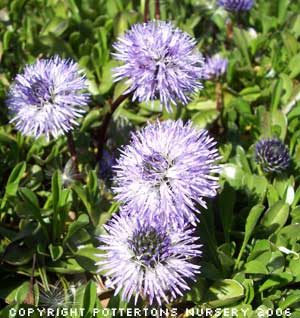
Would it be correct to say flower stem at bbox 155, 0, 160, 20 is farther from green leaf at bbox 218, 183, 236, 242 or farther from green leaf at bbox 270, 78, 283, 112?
green leaf at bbox 218, 183, 236, 242

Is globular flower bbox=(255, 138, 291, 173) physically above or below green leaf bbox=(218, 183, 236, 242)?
above

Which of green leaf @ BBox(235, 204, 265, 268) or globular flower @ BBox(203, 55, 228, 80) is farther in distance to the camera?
globular flower @ BBox(203, 55, 228, 80)

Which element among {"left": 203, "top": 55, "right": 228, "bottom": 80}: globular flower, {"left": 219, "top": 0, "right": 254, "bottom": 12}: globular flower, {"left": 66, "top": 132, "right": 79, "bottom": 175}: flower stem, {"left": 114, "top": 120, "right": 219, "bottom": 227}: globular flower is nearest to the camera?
{"left": 114, "top": 120, "right": 219, "bottom": 227}: globular flower

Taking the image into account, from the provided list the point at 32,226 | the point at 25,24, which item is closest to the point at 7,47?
the point at 25,24

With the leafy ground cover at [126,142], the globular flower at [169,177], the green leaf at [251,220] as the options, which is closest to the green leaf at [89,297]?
the leafy ground cover at [126,142]

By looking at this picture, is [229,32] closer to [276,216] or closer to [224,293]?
[276,216]

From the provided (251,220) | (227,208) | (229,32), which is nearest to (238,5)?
(229,32)

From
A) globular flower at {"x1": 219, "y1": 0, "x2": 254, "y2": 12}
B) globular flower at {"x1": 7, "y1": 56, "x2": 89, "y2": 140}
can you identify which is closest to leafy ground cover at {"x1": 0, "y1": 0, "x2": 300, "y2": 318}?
globular flower at {"x1": 219, "y1": 0, "x2": 254, "y2": 12}
